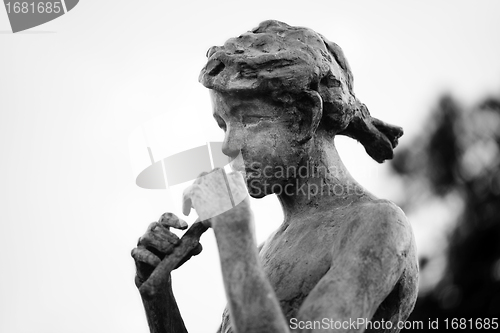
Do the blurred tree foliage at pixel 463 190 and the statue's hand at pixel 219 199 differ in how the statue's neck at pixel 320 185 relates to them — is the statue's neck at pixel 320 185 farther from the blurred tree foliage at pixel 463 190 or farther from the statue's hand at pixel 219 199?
the blurred tree foliage at pixel 463 190

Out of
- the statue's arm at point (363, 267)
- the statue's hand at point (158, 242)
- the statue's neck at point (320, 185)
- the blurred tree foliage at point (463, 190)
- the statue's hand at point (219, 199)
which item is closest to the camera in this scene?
the statue's arm at point (363, 267)

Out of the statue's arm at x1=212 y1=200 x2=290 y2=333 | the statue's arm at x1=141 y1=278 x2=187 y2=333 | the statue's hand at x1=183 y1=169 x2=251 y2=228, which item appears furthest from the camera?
the statue's arm at x1=141 y1=278 x2=187 y2=333

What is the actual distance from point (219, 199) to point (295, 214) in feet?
2.36

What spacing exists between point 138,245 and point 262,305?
30.4 inches

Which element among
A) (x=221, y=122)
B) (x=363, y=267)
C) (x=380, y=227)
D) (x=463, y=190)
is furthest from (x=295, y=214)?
(x=463, y=190)

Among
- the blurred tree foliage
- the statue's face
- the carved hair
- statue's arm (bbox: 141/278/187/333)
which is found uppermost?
the carved hair

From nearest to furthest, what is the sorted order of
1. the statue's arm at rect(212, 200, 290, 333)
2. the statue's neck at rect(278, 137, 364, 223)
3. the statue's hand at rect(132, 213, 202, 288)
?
the statue's arm at rect(212, 200, 290, 333) < the statue's hand at rect(132, 213, 202, 288) < the statue's neck at rect(278, 137, 364, 223)

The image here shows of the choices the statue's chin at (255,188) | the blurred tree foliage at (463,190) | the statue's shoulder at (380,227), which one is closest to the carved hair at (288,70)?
the statue's chin at (255,188)

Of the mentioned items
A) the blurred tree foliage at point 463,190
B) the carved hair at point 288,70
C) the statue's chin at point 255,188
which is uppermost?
the carved hair at point 288,70

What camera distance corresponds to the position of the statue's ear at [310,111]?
4.74 metres

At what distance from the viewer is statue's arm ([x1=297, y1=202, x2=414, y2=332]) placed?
4.11 meters

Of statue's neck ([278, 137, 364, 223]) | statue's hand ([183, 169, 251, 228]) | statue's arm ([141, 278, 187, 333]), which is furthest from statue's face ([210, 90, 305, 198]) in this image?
statue's arm ([141, 278, 187, 333])

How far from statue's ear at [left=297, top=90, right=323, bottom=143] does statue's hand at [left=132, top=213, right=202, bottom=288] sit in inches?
29.8

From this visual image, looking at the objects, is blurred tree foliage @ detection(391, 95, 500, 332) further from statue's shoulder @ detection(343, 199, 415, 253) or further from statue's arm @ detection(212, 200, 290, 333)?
statue's arm @ detection(212, 200, 290, 333)
